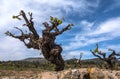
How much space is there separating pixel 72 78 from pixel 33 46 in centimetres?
1534

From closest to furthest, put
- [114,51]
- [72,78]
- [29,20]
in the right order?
[72,78] < [29,20] < [114,51]

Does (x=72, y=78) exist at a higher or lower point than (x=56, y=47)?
lower

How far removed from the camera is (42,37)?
29094 millimetres

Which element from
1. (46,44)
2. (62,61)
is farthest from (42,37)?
(62,61)

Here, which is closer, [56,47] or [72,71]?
[72,71]

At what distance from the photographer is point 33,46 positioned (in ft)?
97.5

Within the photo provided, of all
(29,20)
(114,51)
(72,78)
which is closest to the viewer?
(72,78)

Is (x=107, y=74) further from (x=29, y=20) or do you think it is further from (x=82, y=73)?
(x=29, y=20)

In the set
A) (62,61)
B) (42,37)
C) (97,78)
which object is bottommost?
(97,78)

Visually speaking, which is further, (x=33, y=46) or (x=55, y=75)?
(x=33, y=46)

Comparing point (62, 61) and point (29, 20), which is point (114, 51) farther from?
point (29, 20)

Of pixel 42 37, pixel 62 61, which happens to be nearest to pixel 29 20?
pixel 42 37

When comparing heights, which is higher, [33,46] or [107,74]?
[33,46]

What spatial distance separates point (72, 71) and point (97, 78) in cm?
122
